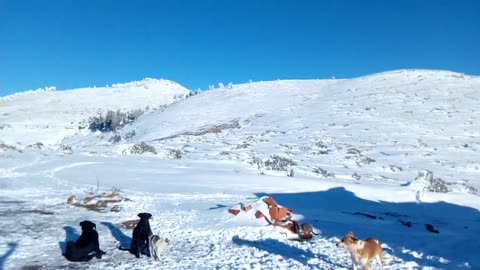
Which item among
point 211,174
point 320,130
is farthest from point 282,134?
point 211,174

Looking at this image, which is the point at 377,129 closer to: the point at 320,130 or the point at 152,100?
the point at 320,130

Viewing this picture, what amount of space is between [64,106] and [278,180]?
72.8 m

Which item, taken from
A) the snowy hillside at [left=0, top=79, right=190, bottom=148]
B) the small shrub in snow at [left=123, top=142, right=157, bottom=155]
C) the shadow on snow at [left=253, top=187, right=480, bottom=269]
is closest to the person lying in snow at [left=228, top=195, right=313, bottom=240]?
the shadow on snow at [left=253, top=187, right=480, bottom=269]

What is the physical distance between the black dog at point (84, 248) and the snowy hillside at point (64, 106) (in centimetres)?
4754

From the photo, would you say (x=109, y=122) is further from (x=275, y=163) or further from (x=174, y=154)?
(x=275, y=163)

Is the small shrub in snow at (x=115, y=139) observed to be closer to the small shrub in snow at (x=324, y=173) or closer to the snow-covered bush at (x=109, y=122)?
the snow-covered bush at (x=109, y=122)

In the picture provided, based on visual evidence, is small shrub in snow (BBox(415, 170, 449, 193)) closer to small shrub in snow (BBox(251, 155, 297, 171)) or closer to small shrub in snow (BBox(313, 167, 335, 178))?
small shrub in snow (BBox(313, 167, 335, 178))

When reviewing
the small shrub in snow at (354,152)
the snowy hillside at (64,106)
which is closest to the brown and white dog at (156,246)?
the small shrub in snow at (354,152)

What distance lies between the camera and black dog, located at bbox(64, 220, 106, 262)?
935 centimetres

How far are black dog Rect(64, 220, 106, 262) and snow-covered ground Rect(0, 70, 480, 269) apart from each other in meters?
0.17

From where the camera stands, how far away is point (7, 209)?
1359cm

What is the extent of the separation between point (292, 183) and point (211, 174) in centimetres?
423

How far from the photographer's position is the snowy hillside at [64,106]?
201ft

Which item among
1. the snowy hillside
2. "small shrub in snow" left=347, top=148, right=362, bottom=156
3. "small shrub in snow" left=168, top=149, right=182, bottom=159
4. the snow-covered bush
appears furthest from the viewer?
the snowy hillside
